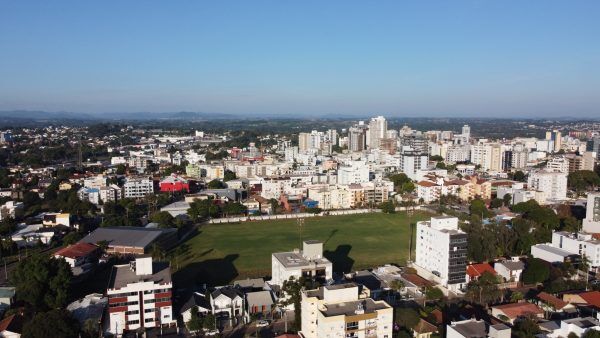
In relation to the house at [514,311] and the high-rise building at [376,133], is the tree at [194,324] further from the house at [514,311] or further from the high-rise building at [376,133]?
the high-rise building at [376,133]

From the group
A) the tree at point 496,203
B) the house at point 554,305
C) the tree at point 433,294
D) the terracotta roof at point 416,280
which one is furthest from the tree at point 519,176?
the tree at point 433,294

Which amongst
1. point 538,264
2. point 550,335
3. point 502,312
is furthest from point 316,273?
point 538,264

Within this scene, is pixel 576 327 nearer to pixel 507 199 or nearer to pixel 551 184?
pixel 507 199

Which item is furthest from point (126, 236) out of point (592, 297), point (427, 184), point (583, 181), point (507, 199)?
point (583, 181)

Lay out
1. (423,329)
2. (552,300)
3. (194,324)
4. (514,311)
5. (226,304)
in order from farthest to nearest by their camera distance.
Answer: (552,300), (226,304), (514,311), (194,324), (423,329)

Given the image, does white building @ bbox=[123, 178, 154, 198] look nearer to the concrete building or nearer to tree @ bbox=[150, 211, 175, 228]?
tree @ bbox=[150, 211, 175, 228]

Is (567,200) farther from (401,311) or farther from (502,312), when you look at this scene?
(401,311)

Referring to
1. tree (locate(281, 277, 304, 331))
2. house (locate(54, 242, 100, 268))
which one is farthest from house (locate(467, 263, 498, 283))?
house (locate(54, 242, 100, 268))
